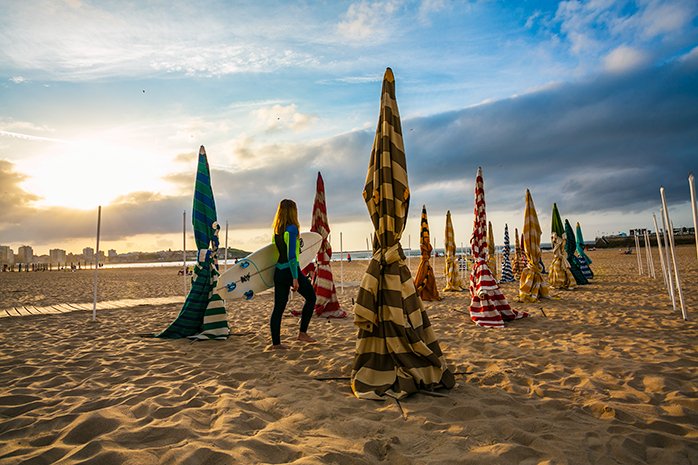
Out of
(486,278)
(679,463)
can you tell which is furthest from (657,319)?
(679,463)

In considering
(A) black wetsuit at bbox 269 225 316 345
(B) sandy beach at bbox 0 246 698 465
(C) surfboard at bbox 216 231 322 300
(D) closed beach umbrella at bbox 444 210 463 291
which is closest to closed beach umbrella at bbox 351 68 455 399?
(B) sandy beach at bbox 0 246 698 465

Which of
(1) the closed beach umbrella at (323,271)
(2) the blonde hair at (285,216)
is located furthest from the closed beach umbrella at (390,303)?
(1) the closed beach umbrella at (323,271)

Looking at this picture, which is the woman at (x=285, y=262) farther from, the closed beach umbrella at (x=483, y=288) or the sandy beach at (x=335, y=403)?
the closed beach umbrella at (x=483, y=288)

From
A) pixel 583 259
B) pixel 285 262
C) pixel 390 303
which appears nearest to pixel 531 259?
pixel 285 262

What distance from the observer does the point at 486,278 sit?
23.0 ft

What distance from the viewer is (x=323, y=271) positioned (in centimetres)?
766

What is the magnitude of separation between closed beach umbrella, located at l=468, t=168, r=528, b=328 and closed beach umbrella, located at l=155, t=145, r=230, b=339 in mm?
4455

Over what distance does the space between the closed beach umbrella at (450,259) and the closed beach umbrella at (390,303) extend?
9.32m

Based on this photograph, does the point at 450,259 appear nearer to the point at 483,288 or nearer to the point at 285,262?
the point at 483,288

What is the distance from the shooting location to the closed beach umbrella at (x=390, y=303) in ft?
11.1

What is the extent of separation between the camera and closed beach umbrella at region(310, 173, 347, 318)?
758cm

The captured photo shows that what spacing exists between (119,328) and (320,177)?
484cm

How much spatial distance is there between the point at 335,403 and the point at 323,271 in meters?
4.64

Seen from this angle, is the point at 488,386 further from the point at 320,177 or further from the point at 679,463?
the point at 320,177
